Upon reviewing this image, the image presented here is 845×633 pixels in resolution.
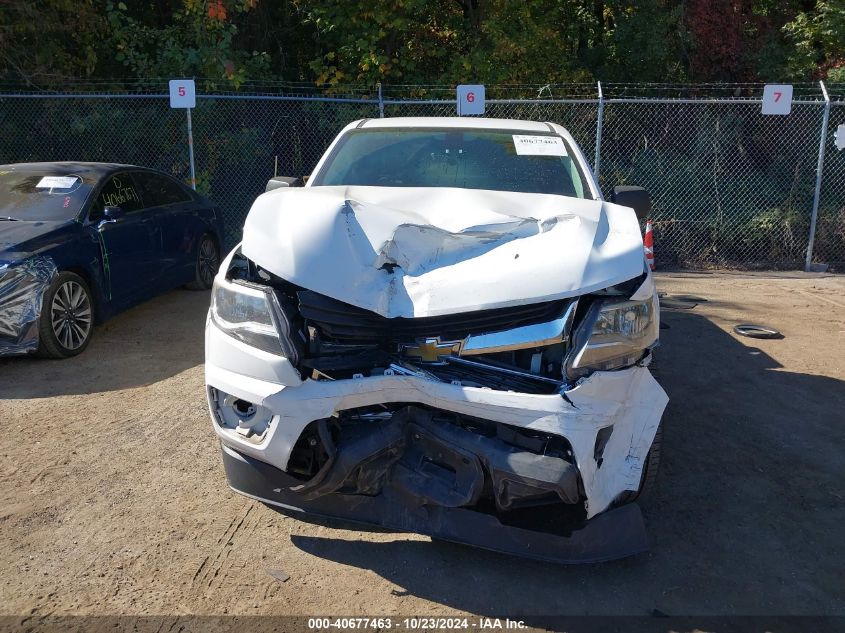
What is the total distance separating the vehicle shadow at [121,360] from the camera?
5.56m

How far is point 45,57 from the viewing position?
12.1 metres

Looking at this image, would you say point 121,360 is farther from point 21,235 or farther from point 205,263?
point 205,263

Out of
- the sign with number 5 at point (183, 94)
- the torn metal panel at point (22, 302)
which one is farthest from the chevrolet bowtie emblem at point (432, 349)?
the sign with number 5 at point (183, 94)

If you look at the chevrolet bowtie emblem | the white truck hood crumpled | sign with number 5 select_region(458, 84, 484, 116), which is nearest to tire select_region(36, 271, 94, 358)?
the white truck hood crumpled

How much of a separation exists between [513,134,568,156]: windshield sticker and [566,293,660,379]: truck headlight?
6.56 feet

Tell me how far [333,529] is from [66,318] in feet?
12.1

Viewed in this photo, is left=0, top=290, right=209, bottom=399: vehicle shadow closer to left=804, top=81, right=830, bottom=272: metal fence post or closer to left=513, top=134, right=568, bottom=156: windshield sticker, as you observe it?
left=513, top=134, right=568, bottom=156: windshield sticker

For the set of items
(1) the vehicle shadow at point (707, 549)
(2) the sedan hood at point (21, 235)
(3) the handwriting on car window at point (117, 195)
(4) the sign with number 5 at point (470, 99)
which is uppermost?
(4) the sign with number 5 at point (470, 99)

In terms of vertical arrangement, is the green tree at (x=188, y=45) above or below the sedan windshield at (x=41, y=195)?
above

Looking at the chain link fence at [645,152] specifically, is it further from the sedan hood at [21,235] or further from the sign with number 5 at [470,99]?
the sedan hood at [21,235]

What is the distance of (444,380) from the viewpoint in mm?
3049

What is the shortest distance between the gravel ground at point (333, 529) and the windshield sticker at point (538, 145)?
1.97 m

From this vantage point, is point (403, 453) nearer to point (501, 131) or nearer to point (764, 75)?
point (501, 131)

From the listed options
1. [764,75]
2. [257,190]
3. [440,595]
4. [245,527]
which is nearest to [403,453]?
[440,595]
